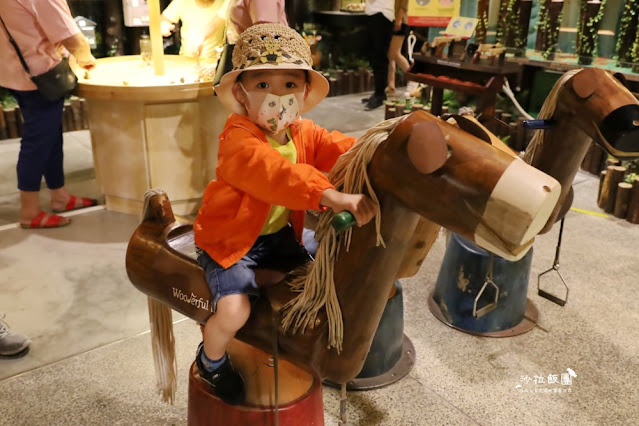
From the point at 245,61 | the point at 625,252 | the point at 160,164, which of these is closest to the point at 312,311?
the point at 245,61

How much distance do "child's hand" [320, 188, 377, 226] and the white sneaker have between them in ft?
5.79

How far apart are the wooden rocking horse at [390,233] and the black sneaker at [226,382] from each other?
0.11 m

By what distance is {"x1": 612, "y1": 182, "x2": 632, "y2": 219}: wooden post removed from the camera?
3.87m

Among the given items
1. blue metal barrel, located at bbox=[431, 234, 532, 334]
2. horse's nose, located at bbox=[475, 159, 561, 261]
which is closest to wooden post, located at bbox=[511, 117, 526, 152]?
blue metal barrel, located at bbox=[431, 234, 532, 334]

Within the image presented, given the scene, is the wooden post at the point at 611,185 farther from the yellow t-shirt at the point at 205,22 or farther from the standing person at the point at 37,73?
the standing person at the point at 37,73

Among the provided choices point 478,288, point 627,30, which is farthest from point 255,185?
point 627,30

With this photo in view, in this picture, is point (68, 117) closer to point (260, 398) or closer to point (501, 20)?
point (501, 20)

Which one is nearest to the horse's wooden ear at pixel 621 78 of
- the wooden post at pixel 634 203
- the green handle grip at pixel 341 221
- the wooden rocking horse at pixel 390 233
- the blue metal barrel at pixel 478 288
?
the blue metal barrel at pixel 478 288

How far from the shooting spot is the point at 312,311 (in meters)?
1.46

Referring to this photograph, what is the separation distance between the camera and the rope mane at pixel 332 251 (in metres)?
1.33

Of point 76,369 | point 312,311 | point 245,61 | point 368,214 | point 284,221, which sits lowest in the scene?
point 76,369

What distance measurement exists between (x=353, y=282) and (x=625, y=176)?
344cm

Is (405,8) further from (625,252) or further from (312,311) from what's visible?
(312,311)

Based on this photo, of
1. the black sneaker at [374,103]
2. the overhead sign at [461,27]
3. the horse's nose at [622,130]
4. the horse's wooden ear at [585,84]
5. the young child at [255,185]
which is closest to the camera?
the young child at [255,185]
